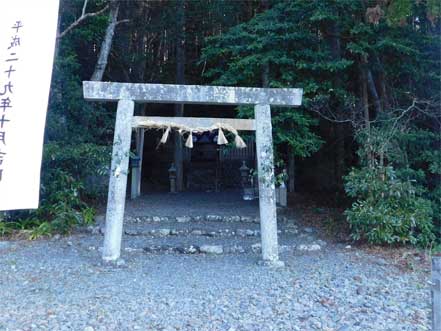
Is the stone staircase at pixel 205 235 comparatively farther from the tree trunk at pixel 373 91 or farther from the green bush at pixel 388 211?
the tree trunk at pixel 373 91

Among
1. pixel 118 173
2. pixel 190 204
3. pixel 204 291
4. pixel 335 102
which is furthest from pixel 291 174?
pixel 204 291

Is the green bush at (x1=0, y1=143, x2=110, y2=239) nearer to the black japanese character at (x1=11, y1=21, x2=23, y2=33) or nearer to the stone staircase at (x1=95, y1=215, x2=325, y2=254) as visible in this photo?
the stone staircase at (x1=95, y1=215, x2=325, y2=254)

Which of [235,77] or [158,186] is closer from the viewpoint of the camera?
[235,77]

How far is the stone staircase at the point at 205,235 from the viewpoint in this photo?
722 cm

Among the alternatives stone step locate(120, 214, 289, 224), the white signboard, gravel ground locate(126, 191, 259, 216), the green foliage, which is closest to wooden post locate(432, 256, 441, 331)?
the white signboard

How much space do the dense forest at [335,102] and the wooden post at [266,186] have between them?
1.79 m

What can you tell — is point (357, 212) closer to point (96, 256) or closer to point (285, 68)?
point (285, 68)

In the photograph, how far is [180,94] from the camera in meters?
6.14

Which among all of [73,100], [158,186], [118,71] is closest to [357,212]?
[73,100]

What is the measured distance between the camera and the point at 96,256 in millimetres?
6711

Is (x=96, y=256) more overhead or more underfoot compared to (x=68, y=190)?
more underfoot

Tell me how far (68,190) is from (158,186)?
715 centimetres

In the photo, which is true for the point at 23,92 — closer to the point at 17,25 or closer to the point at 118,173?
the point at 17,25

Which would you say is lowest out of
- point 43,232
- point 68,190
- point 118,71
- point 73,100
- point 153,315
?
point 153,315
